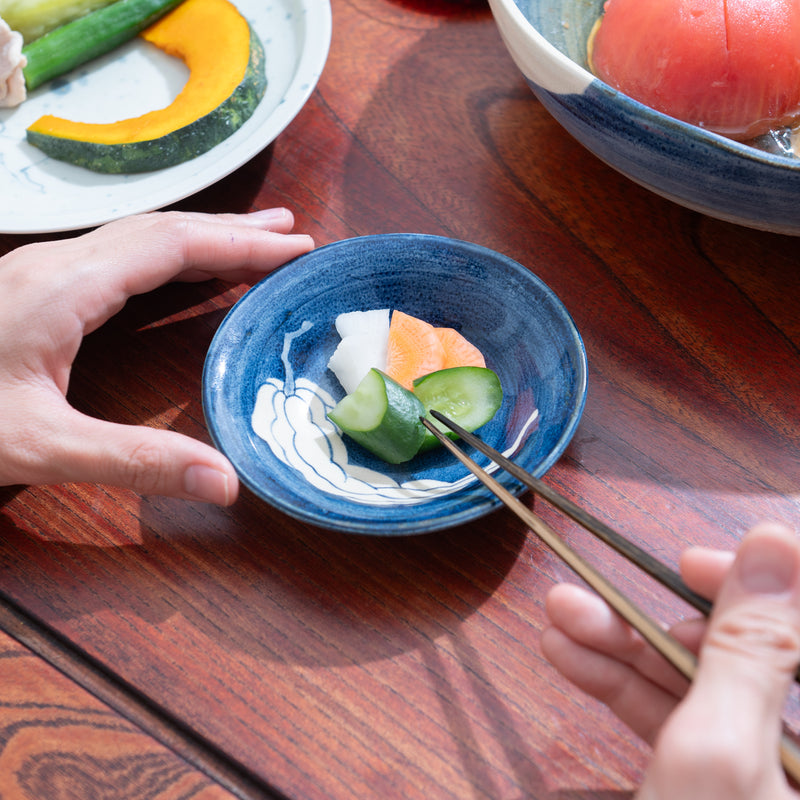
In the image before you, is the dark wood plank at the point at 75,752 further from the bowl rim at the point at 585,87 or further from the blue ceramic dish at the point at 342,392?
the bowl rim at the point at 585,87

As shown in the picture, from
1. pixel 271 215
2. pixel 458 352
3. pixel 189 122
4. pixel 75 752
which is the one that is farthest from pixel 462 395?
pixel 189 122

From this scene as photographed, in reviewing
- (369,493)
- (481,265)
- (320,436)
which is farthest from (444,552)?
(481,265)

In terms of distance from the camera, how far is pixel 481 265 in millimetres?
949

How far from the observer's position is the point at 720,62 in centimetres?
93

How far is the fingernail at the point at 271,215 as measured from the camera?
105cm

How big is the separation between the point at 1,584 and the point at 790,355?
0.97 metres

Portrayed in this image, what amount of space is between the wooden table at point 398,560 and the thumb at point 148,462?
9 cm

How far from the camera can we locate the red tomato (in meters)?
0.93

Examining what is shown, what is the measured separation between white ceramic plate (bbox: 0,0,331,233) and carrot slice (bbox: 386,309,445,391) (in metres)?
0.38

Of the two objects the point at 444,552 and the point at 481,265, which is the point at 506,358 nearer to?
the point at 481,265

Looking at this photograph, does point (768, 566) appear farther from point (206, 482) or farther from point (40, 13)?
point (40, 13)

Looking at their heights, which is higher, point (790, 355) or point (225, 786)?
point (790, 355)

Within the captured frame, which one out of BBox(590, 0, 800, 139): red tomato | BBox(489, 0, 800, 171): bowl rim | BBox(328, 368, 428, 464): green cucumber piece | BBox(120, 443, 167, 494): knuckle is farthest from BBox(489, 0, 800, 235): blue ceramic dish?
BBox(120, 443, 167, 494): knuckle

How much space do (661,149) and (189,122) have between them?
712mm
